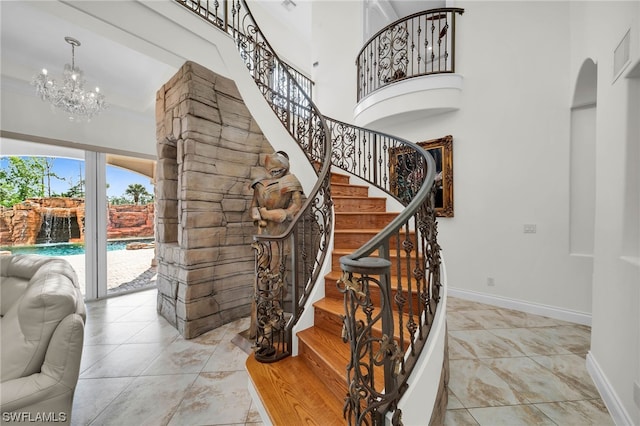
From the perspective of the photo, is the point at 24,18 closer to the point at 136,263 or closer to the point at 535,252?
the point at 136,263

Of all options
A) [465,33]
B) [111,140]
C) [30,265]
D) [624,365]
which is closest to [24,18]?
[111,140]

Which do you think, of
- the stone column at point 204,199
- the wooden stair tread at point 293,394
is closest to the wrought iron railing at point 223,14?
the stone column at point 204,199

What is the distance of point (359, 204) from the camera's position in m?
3.45

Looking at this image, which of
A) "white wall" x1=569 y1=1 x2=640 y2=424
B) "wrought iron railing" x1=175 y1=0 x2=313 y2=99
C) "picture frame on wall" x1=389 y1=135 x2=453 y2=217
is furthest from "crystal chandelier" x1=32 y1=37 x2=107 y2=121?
"white wall" x1=569 y1=1 x2=640 y2=424

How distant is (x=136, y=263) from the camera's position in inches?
197

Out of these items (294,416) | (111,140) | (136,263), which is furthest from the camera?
(136,263)

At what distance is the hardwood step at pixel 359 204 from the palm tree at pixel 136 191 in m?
4.12

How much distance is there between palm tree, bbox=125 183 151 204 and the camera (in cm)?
477

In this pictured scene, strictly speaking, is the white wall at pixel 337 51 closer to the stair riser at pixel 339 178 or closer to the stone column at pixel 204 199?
the stair riser at pixel 339 178

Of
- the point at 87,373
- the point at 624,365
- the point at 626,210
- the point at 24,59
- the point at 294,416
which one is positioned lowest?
the point at 87,373

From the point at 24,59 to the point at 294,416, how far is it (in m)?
5.43

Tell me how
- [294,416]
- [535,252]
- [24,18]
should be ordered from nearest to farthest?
[294,416] < [24,18] < [535,252]

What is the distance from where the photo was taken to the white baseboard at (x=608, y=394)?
1.57m

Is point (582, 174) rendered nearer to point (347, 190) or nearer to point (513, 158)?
point (513, 158)
